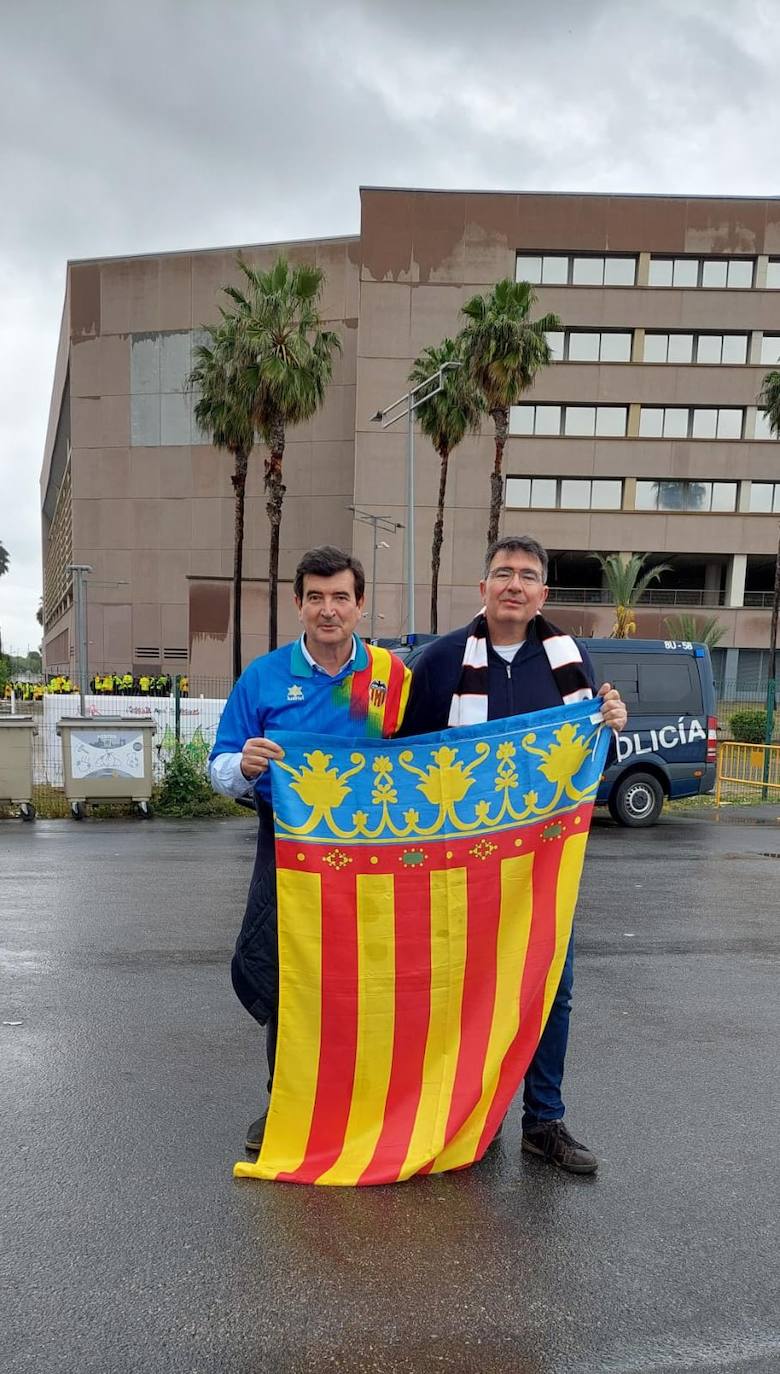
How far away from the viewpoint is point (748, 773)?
18.2m

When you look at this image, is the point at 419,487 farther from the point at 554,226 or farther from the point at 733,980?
the point at 733,980

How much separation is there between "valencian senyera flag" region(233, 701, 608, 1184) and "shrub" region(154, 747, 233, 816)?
29.6 feet

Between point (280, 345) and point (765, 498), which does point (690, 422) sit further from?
point (280, 345)

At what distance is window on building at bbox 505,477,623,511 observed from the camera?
4278 cm

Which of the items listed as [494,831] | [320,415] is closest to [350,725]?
[494,831]

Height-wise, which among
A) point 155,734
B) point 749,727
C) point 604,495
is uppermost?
point 604,495

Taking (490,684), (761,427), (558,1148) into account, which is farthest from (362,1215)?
(761,427)

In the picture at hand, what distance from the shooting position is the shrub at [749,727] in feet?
78.7

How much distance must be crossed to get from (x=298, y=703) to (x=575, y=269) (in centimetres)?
4558

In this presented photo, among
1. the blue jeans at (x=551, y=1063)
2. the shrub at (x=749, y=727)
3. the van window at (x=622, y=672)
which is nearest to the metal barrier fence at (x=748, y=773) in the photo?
the shrub at (x=749, y=727)

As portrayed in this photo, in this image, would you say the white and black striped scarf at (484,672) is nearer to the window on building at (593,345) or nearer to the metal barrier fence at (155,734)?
the metal barrier fence at (155,734)

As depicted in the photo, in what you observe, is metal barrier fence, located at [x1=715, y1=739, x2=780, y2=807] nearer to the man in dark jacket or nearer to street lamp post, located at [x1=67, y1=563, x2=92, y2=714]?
street lamp post, located at [x1=67, y1=563, x2=92, y2=714]

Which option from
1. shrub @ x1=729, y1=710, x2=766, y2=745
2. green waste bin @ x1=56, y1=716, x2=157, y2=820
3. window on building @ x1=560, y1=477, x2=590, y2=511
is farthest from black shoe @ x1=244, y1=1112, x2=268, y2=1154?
window on building @ x1=560, y1=477, x2=590, y2=511

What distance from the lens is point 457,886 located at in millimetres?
3010
